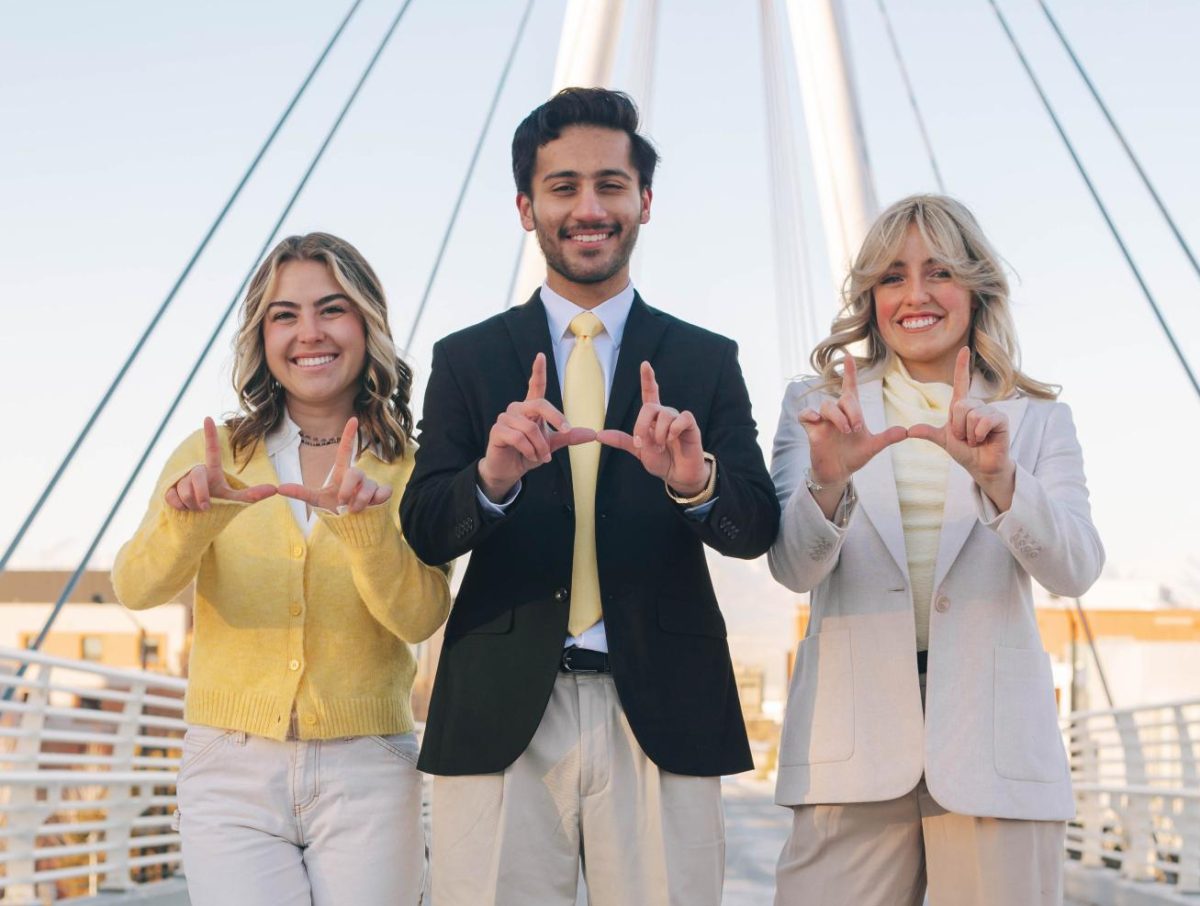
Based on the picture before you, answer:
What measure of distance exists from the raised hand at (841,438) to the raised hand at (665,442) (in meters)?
0.23

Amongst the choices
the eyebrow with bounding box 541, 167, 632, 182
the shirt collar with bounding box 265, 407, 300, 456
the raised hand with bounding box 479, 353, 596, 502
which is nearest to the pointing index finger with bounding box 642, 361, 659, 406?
the raised hand with bounding box 479, 353, 596, 502

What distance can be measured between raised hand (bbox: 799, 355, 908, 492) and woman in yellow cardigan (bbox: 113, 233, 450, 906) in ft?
2.55

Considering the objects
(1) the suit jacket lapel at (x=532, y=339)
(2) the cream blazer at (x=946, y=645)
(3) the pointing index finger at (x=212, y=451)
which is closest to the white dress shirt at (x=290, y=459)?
(3) the pointing index finger at (x=212, y=451)

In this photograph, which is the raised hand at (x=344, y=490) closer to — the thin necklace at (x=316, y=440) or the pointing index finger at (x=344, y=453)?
the pointing index finger at (x=344, y=453)

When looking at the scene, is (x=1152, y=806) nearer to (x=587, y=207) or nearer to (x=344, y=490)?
(x=587, y=207)

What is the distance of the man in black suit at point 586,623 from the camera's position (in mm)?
2955

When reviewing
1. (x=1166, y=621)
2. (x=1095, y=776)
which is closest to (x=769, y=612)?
(x=1166, y=621)

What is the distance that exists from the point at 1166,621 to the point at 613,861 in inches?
1449

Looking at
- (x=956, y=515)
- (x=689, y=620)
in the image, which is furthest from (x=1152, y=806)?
(x=689, y=620)

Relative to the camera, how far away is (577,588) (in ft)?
10.0

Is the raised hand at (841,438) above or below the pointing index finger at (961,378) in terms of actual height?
below

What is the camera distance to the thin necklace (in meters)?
3.52

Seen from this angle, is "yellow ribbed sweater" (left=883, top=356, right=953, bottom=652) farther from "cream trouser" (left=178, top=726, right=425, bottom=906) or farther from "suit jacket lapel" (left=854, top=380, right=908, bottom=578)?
"cream trouser" (left=178, top=726, right=425, bottom=906)

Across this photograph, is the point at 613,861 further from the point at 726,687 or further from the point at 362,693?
the point at 362,693
